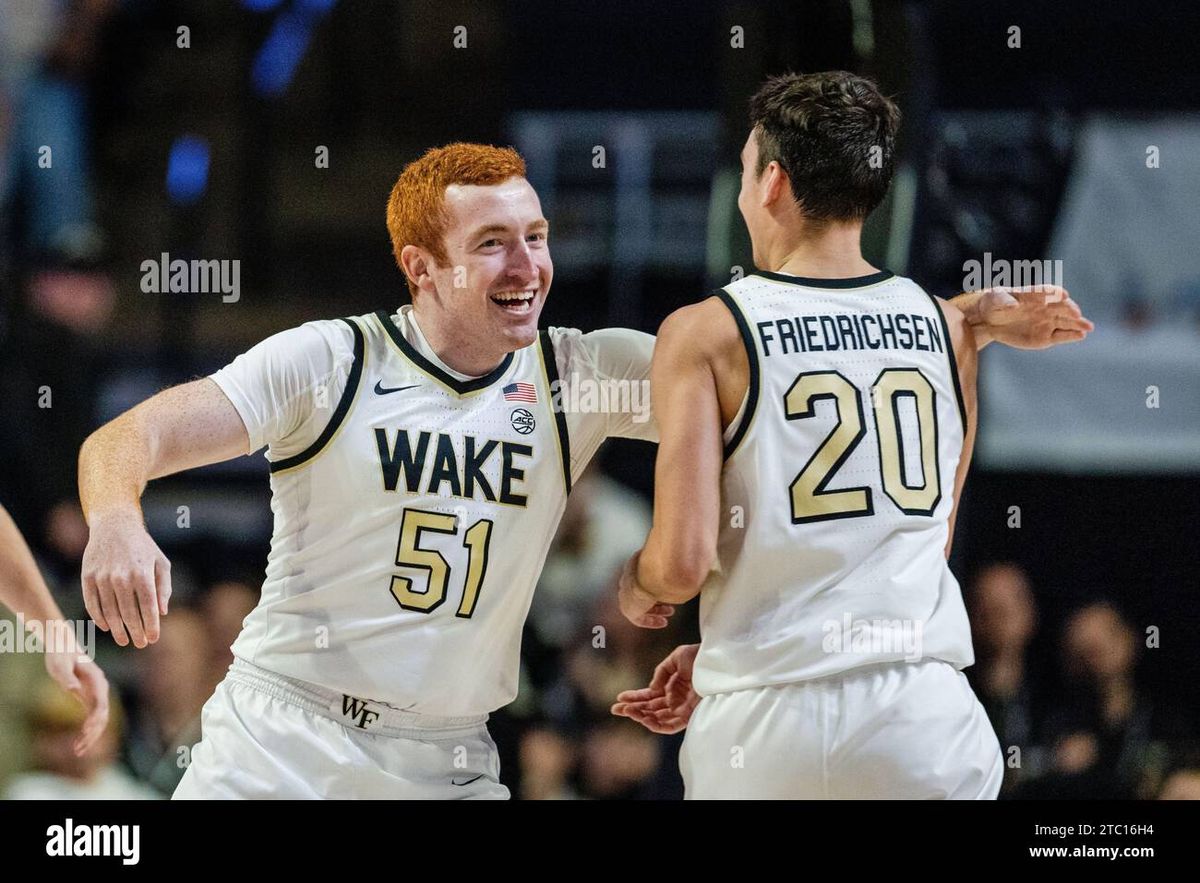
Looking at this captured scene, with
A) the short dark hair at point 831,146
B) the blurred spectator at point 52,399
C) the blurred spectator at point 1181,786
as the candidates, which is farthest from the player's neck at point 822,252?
the blurred spectator at point 52,399

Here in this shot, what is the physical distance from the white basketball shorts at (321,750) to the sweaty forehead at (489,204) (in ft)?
4.23

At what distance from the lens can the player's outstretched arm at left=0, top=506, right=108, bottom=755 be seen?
12.7 feet

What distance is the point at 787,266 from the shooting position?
3.37m

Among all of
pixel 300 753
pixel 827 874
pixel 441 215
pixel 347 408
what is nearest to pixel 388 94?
pixel 441 215

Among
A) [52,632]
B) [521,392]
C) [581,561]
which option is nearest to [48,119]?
[52,632]

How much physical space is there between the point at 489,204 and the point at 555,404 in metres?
0.56

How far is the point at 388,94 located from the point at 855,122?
7.68ft

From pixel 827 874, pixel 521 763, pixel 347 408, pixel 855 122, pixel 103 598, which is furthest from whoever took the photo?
pixel 521 763

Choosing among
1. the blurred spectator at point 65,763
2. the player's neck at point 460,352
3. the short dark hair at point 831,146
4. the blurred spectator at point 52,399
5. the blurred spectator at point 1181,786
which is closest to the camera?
the short dark hair at point 831,146

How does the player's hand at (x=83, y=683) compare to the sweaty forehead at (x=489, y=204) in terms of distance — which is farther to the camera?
the player's hand at (x=83, y=683)

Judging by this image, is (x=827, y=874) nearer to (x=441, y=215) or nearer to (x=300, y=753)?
(x=300, y=753)

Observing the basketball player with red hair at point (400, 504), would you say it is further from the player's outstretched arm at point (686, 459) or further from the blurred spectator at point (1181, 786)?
the blurred spectator at point (1181, 786)

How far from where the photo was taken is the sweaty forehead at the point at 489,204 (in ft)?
12.1

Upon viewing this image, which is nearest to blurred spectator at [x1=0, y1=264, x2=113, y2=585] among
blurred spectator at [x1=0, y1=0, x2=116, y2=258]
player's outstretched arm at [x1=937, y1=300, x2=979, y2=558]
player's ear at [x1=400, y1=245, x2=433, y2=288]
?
blurred spectator at [x1=0, y1=0, x2=116, y2=258]
